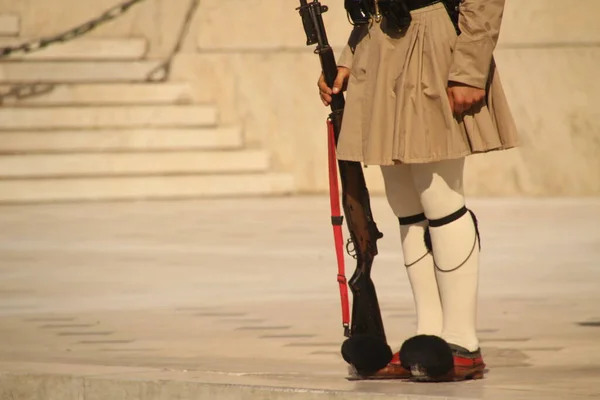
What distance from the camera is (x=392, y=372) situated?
462cm

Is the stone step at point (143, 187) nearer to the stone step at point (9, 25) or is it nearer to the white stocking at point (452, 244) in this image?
the stone step at point (9, 25)

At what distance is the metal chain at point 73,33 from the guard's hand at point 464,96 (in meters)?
10.4

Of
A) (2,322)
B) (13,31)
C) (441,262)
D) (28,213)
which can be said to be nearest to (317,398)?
(441,262)

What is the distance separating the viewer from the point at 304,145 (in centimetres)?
1464

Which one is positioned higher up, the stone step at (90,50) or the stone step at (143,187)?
the stone step at (90,50)

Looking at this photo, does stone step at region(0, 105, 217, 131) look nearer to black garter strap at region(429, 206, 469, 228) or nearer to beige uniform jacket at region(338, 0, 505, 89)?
black garter strap at region(429, 206, 469, 228)

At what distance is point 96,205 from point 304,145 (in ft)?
8.01

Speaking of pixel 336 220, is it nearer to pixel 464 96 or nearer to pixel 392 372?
pixel 392 372

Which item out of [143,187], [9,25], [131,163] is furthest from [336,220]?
[9,25]

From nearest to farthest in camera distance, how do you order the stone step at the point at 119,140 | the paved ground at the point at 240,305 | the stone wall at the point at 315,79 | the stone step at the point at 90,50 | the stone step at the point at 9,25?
the paved ground at the point at 240,305
the stone step at the point at 119,140
the stone wall at the point at 315,79
the stone step at the point at 90,50
the stone step at the point at 9,25

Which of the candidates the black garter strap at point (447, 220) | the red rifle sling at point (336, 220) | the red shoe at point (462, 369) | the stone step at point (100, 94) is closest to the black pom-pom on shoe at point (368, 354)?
the red shoe at point (462, 369)

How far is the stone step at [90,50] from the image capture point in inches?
595

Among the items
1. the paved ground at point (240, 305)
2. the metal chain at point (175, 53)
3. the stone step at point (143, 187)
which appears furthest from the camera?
the metal chain at point (175, 53)

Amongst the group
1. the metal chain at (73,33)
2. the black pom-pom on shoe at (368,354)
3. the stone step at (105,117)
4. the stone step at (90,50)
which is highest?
the black pom-pom on shoe at (368,354)
